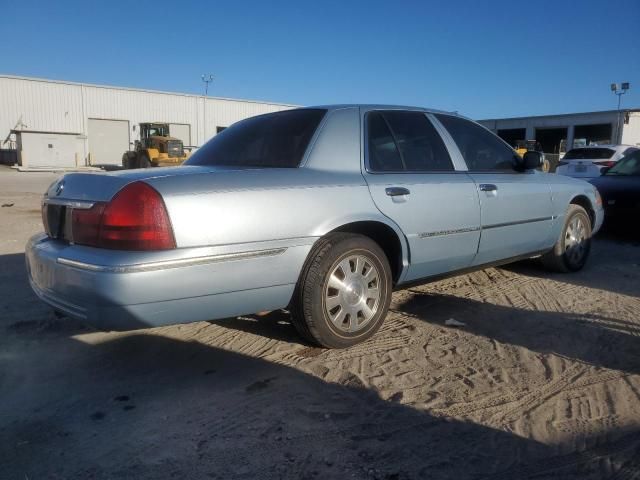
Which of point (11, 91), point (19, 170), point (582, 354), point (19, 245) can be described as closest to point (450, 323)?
point (582, 354)

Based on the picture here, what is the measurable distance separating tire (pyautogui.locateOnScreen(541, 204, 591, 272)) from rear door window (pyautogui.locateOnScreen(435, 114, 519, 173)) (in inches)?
41.0

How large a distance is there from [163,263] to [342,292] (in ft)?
3.89

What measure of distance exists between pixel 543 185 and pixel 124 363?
3.86 metres

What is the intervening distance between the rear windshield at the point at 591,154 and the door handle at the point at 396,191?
13.0m

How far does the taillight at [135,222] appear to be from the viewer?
8.36 feet

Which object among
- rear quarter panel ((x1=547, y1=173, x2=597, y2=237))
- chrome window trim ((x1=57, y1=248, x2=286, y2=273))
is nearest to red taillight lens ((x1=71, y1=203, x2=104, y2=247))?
chrome window trim ((x1=57, y1=248, x2=286, y2=273))

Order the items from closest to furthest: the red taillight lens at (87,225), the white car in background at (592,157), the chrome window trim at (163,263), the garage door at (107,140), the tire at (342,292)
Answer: the chrome window trim at (163,263), the red taillight lens at (87,225), the tire at (342,292), the white car in background at (592,157), the garage door at (107,140)

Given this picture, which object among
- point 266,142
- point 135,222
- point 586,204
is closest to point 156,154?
point 586,204

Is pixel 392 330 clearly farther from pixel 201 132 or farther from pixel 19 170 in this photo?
pixel 201 132

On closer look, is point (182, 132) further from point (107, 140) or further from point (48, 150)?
point (48, 150)

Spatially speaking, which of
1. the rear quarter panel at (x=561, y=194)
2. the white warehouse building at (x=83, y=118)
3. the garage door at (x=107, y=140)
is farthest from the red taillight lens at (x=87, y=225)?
the garage door at (x=107, y=140)

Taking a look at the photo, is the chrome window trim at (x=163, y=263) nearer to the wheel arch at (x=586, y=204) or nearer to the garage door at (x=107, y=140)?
the wheel arch at (x=586, y=204)

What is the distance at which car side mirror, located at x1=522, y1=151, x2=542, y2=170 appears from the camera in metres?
4.58

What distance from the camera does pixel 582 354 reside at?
10.8 feet
